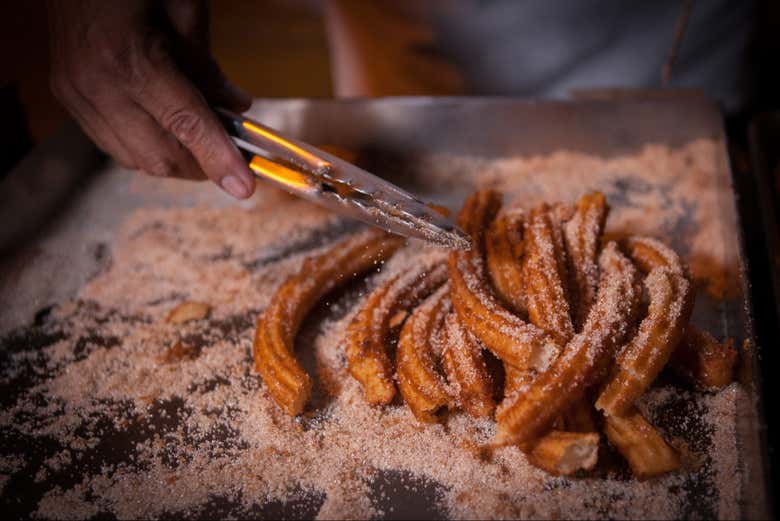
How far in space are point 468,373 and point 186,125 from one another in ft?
2.81

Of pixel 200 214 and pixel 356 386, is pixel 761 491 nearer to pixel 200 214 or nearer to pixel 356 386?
pixel 356 386

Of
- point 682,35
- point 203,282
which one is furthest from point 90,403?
point 682,35

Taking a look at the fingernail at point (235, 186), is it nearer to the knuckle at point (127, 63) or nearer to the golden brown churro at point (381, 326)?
the knuckle at point (127, 63)

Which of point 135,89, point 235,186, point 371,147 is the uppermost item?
point 135,89

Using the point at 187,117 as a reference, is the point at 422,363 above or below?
below

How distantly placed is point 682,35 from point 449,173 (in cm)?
115

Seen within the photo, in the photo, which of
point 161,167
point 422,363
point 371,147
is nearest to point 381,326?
point 422,363

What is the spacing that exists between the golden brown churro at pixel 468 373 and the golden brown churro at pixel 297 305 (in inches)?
12.2

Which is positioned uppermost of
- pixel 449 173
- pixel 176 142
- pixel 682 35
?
pixel 176 142

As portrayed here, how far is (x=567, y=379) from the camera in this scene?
1.14 metres

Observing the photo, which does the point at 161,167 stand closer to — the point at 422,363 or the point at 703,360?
the point at 422,363

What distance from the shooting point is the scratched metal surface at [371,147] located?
1.79 metres

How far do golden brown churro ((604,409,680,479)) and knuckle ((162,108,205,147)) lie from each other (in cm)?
108

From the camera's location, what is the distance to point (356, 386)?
1431 mm
